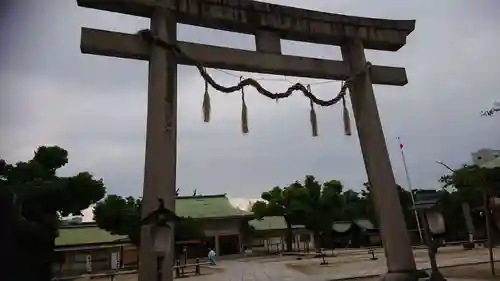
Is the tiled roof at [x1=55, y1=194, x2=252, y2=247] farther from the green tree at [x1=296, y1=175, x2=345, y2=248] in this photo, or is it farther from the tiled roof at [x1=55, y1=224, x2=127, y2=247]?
the green tree at [x1=296, y1=175, x2=345, y2=248]

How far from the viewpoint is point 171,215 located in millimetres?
5508

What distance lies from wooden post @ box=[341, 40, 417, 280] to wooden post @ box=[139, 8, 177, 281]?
3479 mm

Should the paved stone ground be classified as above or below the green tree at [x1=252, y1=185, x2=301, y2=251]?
below

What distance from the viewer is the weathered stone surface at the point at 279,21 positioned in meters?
6.77

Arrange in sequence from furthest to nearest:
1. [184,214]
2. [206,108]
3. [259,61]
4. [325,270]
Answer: [184,214], [325,270], [259,61], [206,108]

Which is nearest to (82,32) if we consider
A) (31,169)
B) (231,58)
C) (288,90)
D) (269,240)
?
(231,58)

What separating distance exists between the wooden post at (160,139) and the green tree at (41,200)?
1.35 meters

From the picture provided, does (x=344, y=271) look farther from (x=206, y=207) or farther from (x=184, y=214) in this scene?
(x=206, y=207)

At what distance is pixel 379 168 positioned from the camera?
→ 307 inches

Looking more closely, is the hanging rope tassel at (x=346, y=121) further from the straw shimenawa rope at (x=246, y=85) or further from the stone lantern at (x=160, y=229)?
the stone lantern at (x=160, y=229)

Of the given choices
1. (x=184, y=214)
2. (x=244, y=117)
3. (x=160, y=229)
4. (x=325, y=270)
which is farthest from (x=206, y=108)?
(x=184, y=214)

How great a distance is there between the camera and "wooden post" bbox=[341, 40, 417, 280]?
7411mm

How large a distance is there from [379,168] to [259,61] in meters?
2.81

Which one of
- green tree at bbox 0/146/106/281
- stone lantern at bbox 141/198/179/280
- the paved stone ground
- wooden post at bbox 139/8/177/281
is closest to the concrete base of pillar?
wooden post at bbox 139/8/177/281
